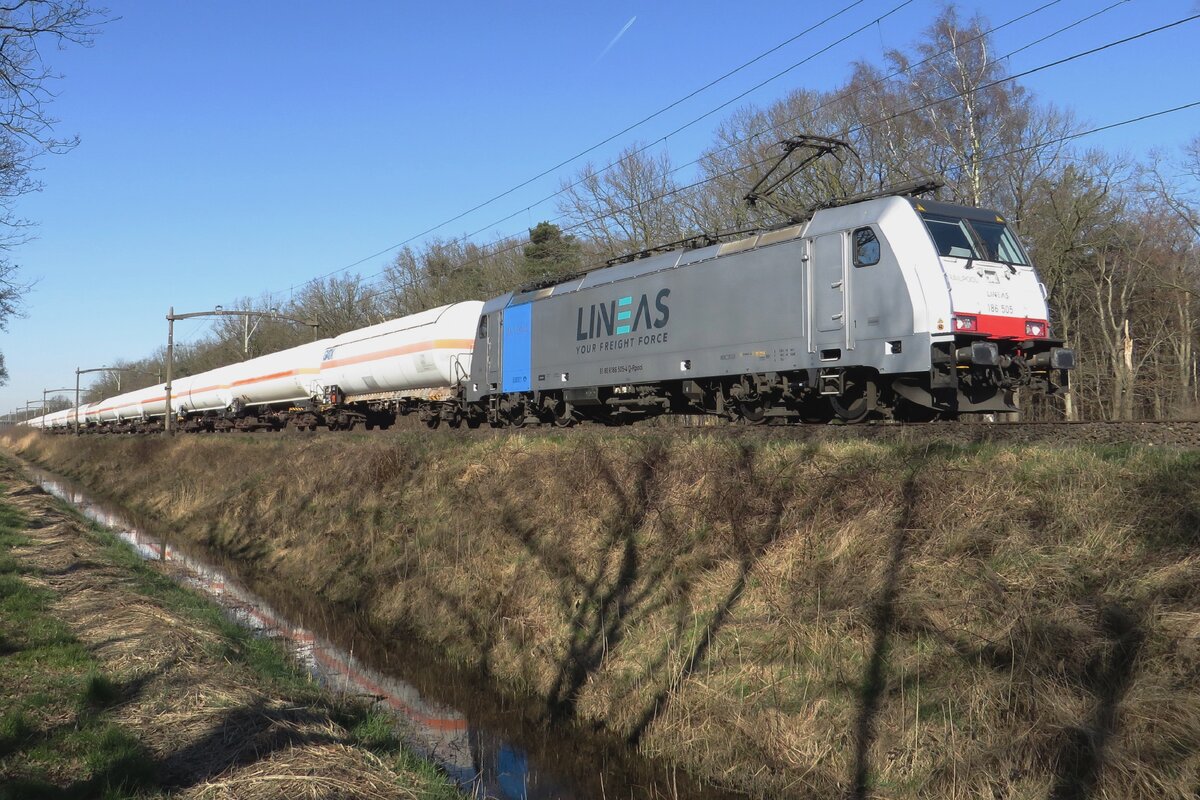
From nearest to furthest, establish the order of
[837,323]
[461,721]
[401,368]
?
1. [461,721]
2. [837,323]
3. [401,368]

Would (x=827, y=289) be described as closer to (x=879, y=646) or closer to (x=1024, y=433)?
(x=1024, y=433)

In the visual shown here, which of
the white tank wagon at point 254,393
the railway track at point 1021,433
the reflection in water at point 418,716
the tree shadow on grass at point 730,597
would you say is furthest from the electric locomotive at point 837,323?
the white tank wagon at point 254,393

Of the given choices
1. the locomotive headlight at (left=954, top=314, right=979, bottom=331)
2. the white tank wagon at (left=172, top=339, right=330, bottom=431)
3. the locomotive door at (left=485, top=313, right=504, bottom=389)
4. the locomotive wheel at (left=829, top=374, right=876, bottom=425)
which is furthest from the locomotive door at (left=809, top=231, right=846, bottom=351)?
the white tank wagon at (left=172, top=339, right=330, bottom=431)

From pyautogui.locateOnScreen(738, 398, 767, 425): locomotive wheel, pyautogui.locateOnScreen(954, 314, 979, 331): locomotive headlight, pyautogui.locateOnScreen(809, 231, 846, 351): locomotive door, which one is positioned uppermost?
pyautogui.locateOnScreen(809, 231, 846, 351): locomotive door

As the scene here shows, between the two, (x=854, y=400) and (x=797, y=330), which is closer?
(x=854, y=400)

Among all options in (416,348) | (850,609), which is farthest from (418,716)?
(416,348)

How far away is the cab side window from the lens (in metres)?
11.8

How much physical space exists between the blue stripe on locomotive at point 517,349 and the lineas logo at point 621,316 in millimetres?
2266

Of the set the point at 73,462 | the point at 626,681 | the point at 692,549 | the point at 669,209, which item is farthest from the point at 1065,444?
the point at 73,462

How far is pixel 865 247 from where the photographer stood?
11.9 metres

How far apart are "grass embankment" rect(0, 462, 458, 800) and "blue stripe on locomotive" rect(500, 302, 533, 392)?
397 inches

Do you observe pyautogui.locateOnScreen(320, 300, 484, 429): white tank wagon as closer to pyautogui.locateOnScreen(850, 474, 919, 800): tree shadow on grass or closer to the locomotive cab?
the locomotive cab

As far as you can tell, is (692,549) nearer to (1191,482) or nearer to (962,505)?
(962,505)

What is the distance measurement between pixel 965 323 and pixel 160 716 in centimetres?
951
